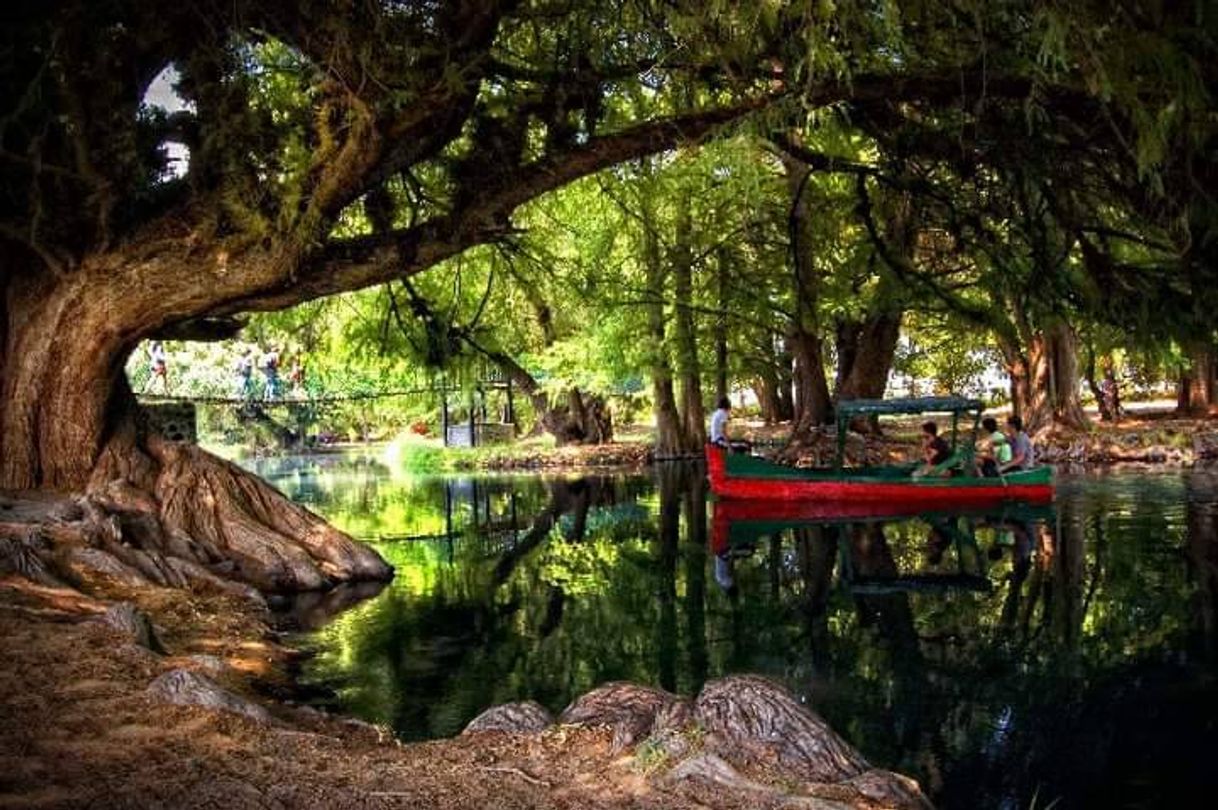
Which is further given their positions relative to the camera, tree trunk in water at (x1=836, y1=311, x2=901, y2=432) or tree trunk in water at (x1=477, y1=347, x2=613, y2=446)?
tree trunk in water at (x1=477, y1=347, x2=613, y2=446)

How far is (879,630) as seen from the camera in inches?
380

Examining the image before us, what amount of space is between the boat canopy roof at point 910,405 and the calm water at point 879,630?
2.10 meters

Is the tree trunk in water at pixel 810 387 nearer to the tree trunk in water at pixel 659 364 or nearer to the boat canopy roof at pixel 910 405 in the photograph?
the tree trunk in water at pixel 659 364

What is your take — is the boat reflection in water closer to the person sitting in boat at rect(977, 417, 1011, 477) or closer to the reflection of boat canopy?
the reflection of boat canopy

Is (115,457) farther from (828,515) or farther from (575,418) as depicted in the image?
(575,418)

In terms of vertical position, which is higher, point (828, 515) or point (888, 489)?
point (888, 489)

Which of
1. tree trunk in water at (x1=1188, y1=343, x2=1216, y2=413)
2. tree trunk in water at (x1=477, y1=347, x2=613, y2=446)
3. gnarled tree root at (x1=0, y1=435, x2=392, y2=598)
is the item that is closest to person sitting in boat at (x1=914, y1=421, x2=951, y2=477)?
gnarled tree root at (x1=0, y1=435, x2=392, y2=598)

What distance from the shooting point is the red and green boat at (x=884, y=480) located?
1803 centimetres

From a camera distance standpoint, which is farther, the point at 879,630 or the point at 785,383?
the point at 785,383

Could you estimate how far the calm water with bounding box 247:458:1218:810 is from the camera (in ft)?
21.5

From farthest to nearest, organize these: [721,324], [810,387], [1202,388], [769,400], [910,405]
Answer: [769,400], [1202,388], [721,324], [810,387], [910,405]

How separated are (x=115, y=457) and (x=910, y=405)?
13.0 m

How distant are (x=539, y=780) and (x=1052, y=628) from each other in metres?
6.49

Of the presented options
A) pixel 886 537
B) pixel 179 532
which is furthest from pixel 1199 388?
pixel 179 532
